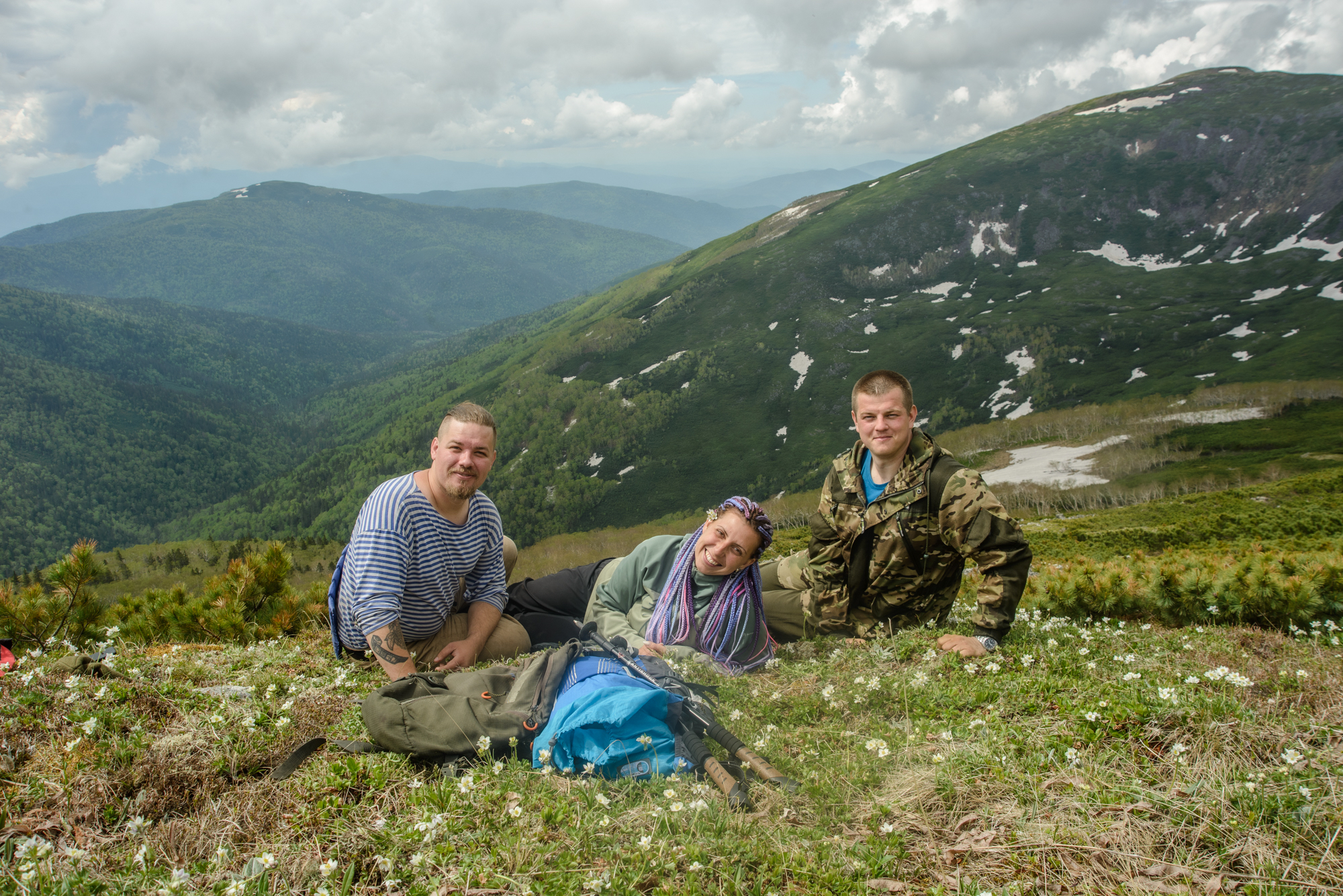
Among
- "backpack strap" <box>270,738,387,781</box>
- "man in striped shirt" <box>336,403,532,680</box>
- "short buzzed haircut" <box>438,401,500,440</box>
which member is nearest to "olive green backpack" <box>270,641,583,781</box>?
"backpack strap" <box>270,738,387,781</box>

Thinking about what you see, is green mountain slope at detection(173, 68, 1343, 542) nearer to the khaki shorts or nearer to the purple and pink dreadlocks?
the khaki shorts

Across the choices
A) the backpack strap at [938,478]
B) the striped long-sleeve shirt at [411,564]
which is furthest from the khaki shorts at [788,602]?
the striped long-sleeve shirt at [411,564]

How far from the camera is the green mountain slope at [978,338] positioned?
144 meters

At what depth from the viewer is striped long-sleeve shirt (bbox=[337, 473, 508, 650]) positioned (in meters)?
7.13

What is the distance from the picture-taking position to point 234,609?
11.5 meters

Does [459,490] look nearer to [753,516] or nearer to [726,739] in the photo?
[753,516]

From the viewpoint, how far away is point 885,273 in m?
197

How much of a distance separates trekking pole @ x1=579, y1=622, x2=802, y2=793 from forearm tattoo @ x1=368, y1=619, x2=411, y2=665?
2.15m

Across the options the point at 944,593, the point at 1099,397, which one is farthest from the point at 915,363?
the point at 944,593

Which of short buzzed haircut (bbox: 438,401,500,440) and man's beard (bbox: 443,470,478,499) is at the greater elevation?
short buzzed haircut (bbox: 438,401,500,440)

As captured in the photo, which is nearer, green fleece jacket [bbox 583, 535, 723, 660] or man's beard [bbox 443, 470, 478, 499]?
man's beard [bbox 443, 470, 478, 499]

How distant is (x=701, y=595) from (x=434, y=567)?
299 centimetres

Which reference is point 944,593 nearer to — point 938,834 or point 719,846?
point 938,834

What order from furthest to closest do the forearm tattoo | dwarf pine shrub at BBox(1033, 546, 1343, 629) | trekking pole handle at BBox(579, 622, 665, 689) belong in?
dwarf pine shrub at BBox(1033, 546, 1343, 629)
the forearm tattoo
trekking pole handle at BBox(579, 622, 665, 689)
